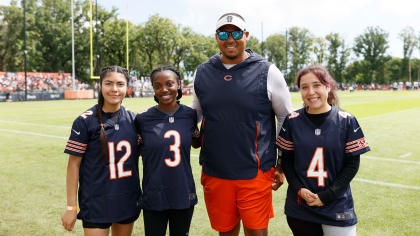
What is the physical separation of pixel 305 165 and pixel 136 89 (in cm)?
3815

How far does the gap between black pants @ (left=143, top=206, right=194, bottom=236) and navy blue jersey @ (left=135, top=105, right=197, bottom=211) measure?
2.9 inches

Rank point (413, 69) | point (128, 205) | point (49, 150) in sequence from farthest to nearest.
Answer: point (413, 69) → point (49, 150) → point (128, 205)

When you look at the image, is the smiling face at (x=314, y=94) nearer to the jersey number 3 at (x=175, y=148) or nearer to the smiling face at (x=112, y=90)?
the jersey number 3 at (x=175, y=148)

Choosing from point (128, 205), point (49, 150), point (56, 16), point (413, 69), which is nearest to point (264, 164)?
point (128, 205)

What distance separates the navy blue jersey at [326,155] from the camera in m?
2.43

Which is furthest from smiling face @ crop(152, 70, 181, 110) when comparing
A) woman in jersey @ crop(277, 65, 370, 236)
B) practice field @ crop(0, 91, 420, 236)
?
practice field @ crop(0, 91, 420, 236)

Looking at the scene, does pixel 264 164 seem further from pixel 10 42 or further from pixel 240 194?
pixel 10 42

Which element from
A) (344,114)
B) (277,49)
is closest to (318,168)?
(344,114)

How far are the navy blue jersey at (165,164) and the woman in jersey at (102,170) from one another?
0.38 ft

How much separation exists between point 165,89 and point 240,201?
1075mm

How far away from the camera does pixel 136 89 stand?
3944cm

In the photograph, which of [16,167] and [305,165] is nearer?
[305,165]

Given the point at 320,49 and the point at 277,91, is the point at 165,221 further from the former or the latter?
the point at 320,49

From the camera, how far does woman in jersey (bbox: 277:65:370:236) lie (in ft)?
7.98
